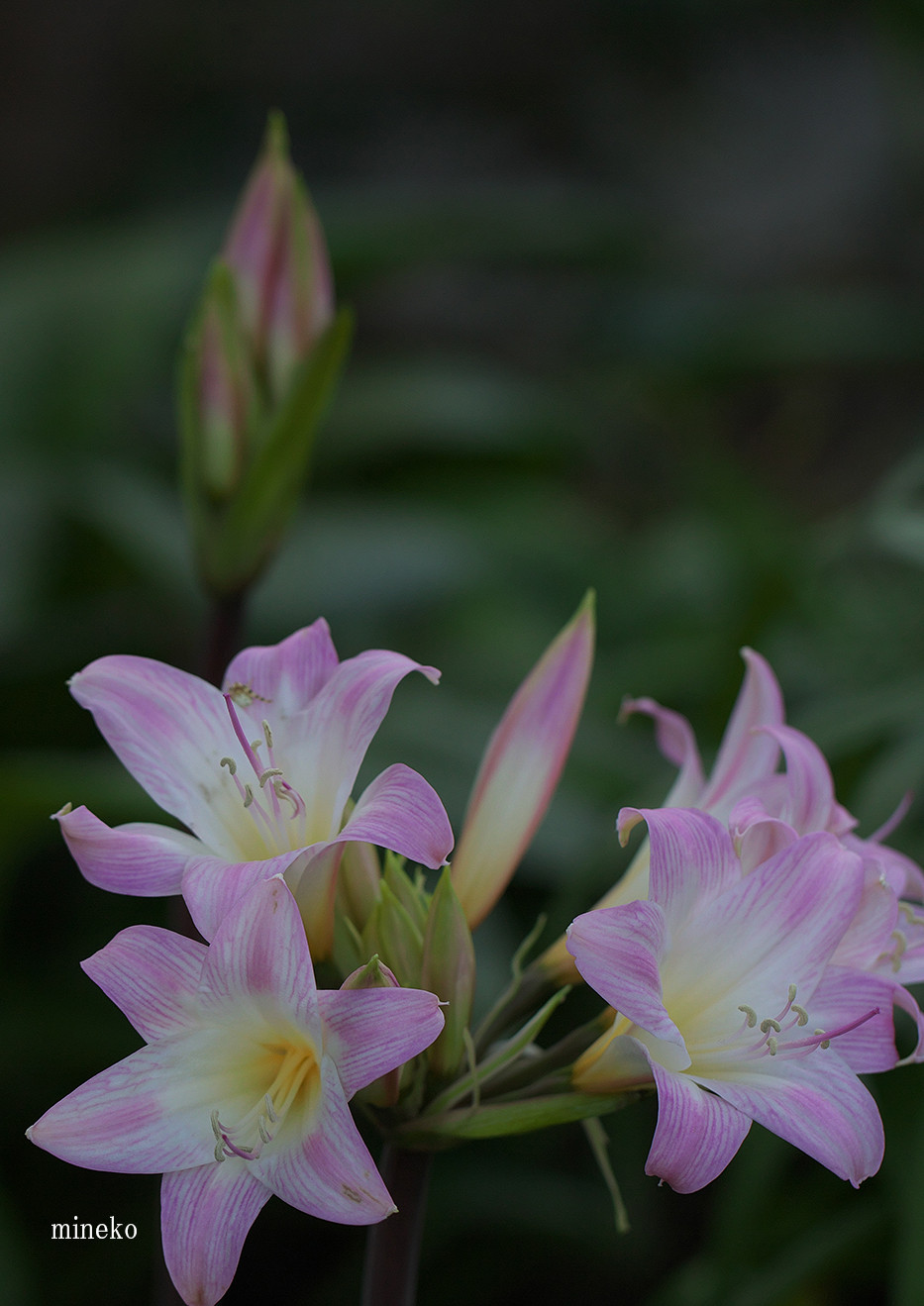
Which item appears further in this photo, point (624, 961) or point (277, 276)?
point (277, 276)

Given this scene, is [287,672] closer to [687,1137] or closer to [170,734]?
[170,734]

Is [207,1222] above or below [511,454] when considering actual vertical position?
above

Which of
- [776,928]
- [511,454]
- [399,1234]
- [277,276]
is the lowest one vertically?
[511,454]

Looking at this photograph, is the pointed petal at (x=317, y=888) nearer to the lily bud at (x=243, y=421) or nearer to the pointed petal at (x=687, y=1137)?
the pointed petal at (x=687, y=1137)

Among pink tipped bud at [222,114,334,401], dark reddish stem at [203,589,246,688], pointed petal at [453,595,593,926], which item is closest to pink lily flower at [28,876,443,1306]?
pointed petal at [453,595,593,926]

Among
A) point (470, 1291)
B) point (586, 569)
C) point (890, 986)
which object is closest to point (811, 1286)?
point (470, 1291)

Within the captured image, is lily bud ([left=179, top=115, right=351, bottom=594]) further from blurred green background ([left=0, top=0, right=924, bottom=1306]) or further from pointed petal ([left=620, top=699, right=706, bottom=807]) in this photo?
pointed petal ([left=620, top=699, right=706, bottom=807])

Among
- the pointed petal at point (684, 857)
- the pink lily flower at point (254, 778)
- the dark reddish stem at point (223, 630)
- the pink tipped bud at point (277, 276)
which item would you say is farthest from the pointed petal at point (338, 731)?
the pink tipped bud at point (277, 276)

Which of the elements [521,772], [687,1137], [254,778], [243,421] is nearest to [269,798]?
[254,778]
